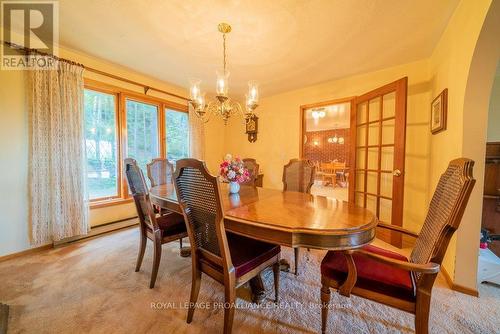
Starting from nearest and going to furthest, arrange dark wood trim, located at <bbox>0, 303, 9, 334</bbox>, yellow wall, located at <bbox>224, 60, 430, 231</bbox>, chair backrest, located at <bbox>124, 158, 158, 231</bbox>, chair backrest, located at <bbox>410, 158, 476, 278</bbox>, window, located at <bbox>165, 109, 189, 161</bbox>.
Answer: chair backrest, located at <bbox>410, 158, 476, 278</bbox> < dark wood trim, located at <bbox>0, 303, 9, 334</bbox> < chair backrest, located at <bbox>124, 158, 158, 231</bbox> < yellow wall, located at <bbox>224, 60, 430, 231</bbox> < window, located at <bbox>165, 109, 189, 161</bbox>

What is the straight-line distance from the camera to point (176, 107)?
3.66m

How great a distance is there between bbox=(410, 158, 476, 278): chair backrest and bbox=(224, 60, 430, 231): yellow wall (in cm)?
169

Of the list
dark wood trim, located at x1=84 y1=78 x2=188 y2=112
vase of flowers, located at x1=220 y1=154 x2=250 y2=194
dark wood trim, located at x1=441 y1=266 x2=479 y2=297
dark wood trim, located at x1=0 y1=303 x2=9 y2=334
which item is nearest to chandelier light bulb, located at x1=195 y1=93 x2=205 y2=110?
vase of flowers, located at x1=220 y1=154 x2=250 y2=194

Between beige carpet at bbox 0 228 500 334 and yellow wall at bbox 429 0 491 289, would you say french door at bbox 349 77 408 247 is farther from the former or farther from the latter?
beige carpet at bbox 0 228 500 334

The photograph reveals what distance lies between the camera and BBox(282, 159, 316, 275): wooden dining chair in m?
2.33

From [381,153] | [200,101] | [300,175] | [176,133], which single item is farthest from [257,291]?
[176,133]

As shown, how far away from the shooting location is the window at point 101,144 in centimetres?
271

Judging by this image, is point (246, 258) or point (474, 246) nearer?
point (246, 258)

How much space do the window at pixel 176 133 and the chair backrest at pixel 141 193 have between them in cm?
199

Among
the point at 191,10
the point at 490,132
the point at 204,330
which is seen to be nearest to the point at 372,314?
the point at 204,330

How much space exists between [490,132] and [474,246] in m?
1.98

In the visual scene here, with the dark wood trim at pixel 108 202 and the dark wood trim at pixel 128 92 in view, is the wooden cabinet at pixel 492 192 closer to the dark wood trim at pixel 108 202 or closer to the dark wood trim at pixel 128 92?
the dark wood trim at pixel 128 92

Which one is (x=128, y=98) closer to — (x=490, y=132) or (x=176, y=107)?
(x=176, y=107)

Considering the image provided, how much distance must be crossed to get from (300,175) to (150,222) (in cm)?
169
